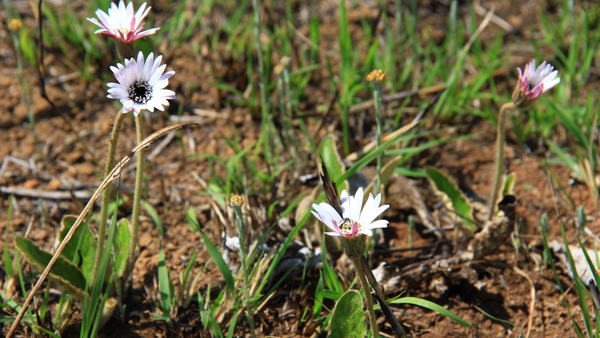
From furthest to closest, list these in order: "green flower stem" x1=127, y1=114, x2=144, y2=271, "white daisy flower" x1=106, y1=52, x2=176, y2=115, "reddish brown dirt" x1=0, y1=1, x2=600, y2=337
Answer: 1. "reddish brown dirt" x1=0, y1=1, x2=600, y2=337
2. "green flower stem" x1=127, y1=114, x2=144, y2=271
3. "white daisy flower" x1=106, y1=52, x2=176, y2=115

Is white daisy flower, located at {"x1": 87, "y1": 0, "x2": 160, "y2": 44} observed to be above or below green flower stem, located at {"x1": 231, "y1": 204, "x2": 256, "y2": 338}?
above

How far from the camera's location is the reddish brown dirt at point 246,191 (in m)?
2.29

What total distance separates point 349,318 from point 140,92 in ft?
3.35

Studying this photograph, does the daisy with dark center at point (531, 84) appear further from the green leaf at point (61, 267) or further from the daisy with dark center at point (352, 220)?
the green leaf at point (61, 267)

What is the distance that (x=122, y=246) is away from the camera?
2.26 meters

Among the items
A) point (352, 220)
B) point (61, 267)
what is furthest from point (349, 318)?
point (61, 267)

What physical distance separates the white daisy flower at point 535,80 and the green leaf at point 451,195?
60 centimetres

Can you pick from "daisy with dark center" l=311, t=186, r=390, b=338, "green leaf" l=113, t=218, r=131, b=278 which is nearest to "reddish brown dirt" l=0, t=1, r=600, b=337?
"green leaf" l=113, t=218, r=131, b=278

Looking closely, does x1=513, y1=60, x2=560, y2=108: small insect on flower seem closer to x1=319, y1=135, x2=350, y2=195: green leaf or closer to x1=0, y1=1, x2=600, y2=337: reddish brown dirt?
x1=0, y1=1, x2=600, y2=337: reddish brown dirt

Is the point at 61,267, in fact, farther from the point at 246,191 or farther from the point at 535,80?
the point at 535,80

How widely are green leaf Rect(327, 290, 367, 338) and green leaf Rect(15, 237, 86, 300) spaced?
965 millimetres

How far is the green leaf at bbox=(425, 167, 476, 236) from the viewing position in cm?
256

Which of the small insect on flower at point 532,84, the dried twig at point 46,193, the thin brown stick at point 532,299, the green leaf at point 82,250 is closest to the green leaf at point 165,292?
the green leaf at point 82,250

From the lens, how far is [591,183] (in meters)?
2.78
